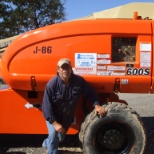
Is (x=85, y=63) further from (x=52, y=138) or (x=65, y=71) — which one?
(x=52, y=138)

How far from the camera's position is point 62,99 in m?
4.69

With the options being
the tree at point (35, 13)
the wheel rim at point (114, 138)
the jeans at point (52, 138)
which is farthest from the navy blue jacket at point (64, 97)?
the tree at point (35, 13)

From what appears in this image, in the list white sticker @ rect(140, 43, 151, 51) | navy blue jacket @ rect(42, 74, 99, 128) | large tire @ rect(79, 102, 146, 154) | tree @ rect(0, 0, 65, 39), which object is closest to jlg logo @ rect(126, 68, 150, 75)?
white sticker @ rect(140, 43, 151, 51)

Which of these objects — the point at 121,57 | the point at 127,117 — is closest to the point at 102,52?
the point at 121,57

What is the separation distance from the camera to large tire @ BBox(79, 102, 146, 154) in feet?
15.8

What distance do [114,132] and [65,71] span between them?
111 cm

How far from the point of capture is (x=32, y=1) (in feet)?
121

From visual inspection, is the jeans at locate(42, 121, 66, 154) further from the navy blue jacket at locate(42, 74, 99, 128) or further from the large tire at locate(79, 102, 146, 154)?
the large tire at locate(79, 102, 146, 154)

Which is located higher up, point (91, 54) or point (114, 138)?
point (91, 54)

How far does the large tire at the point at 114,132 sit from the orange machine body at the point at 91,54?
0.41m

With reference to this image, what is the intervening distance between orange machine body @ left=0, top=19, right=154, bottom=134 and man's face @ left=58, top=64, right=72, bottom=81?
0.36 metres

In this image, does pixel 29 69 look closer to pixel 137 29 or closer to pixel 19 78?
pixel 19 78

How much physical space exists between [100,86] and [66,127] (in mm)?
734

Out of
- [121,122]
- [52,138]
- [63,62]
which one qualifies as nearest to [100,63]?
[63,62]
